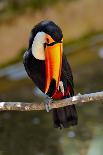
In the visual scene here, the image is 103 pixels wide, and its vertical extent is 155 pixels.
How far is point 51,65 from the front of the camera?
3725mm

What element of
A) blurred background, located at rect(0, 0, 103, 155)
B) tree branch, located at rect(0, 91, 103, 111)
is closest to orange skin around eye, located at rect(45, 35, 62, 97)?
tree branch, located at rect(0, 91, 103, 111)

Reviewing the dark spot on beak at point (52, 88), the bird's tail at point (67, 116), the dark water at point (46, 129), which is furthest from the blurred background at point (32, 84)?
the dark spot on beak at point (52, 88)

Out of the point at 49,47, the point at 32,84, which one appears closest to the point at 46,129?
the point at 32,84

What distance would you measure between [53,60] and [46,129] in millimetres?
2616

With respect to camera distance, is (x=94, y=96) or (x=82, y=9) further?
(x=82, y=9)

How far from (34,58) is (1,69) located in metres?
4.10

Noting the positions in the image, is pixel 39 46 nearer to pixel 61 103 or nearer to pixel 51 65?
pixel 51 65

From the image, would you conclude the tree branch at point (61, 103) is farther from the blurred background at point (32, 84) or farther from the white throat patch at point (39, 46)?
the blurred background at point (32, 84)

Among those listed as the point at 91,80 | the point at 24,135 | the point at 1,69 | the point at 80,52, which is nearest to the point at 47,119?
the point at 24,135

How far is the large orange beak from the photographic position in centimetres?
368

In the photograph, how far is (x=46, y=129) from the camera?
6238 millimetres

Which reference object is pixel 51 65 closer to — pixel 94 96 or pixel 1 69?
pixel 94 96

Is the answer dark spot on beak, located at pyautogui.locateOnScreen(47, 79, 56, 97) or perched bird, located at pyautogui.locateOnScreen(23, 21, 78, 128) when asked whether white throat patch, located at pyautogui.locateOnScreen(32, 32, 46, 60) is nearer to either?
perched bird, located at pyautogui.locateOnScreen(23, 21, 78, 128)

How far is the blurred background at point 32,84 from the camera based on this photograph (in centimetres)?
585
